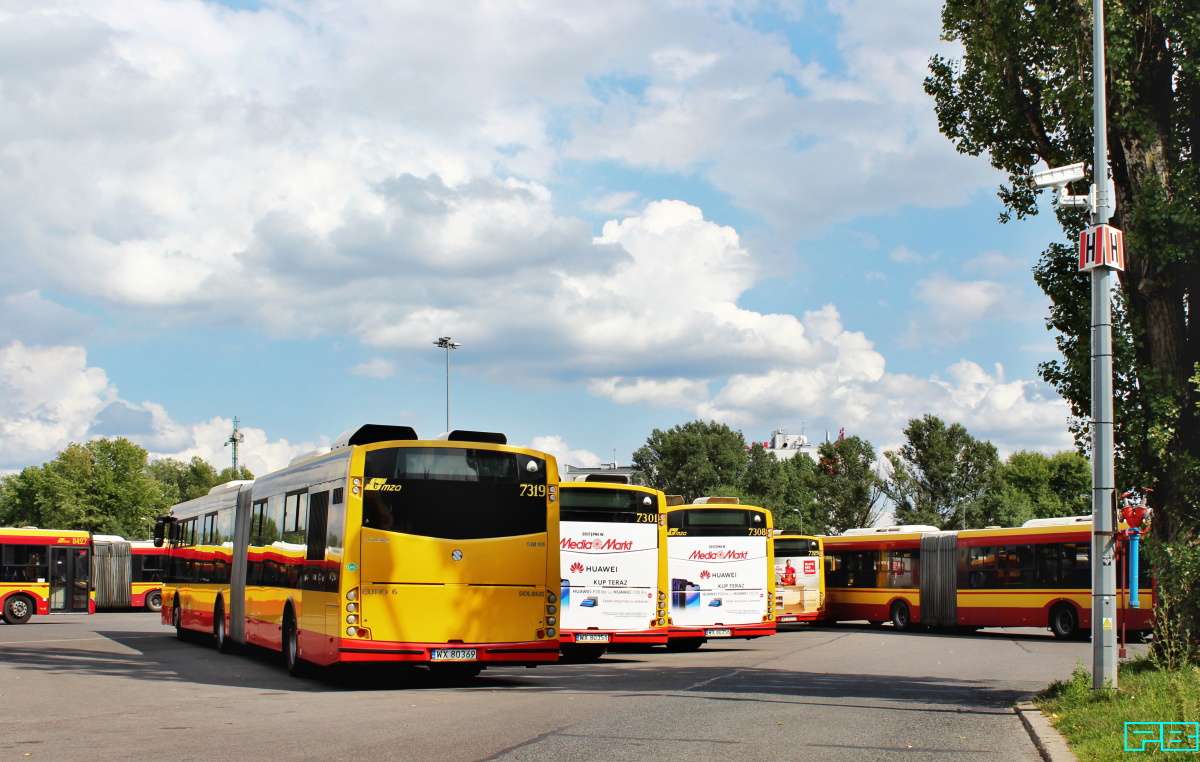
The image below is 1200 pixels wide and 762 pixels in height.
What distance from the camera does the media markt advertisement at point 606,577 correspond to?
2133cm

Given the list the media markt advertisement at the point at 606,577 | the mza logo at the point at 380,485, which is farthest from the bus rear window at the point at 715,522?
the mza logo at the point at 380,485

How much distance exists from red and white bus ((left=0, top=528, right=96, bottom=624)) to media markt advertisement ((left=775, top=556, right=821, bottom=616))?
22484mm

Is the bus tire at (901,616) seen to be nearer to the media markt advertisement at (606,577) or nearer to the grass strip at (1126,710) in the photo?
the media markt advertisement at (606,577)

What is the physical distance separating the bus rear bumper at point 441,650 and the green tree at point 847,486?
185 ft

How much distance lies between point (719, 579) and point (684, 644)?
1882 mm

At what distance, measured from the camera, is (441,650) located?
1464 centimetres

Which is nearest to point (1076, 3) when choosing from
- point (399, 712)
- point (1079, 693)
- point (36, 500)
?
point (1079, 693)

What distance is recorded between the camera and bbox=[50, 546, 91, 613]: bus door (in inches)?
1442

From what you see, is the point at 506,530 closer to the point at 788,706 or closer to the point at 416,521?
the point at 416,521

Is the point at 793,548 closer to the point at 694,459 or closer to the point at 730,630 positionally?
the point at 730,630

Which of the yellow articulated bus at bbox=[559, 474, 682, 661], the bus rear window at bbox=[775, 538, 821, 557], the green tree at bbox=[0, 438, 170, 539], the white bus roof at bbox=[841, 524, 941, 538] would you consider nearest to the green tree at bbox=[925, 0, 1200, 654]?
the yellow articulated bus at bbox=[559, 474, 682, 661]

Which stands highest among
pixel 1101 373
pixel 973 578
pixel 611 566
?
pixel 1101 373

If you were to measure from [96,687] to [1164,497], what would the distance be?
1387cm

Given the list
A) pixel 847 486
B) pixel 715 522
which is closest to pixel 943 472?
pixel 847 486
